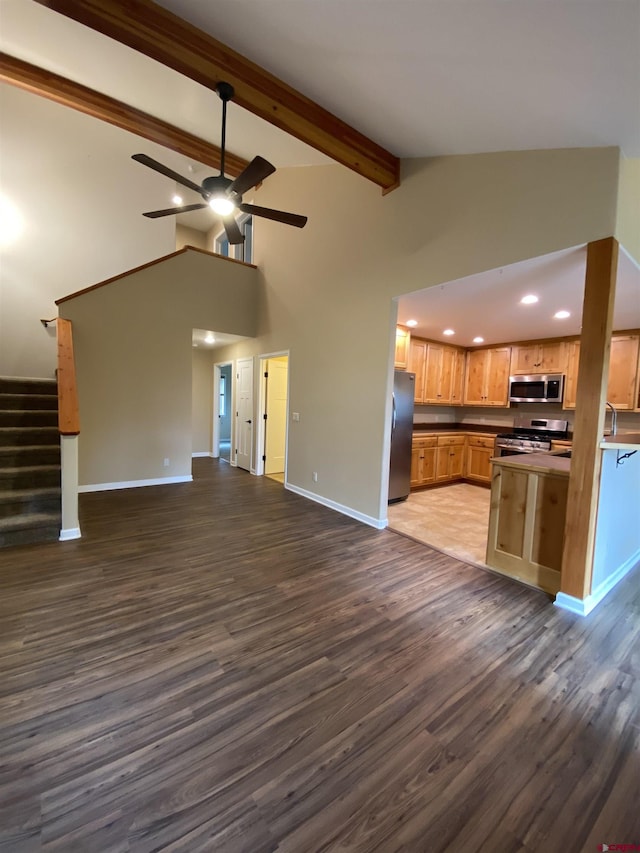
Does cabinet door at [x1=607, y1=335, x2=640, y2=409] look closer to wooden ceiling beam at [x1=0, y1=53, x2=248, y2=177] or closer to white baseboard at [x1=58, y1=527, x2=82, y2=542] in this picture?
wooden ceiling beam at [x1=0, y1=53, x2=248, y2=177]

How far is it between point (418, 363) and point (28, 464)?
17.5ft

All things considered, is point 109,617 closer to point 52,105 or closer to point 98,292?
point 98,292

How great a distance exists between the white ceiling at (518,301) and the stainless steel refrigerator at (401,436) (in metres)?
0.86

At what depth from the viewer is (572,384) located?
5160 mm

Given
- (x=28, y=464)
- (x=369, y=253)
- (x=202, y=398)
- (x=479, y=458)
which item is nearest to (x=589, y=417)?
(x=369, y=253)

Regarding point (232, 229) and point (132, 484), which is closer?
point (232, 229)

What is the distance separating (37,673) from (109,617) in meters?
0.48

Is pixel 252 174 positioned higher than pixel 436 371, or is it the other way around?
pixel 252 174

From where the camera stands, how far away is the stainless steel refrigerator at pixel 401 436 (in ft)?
15.4

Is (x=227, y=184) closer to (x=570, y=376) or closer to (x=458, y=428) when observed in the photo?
(x=570, y=376)

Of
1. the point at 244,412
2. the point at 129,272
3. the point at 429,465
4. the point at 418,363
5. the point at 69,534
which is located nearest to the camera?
the point at 69,534

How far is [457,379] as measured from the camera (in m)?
6.41

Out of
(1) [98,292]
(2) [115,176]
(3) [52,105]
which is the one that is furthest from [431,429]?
(3) [52,105]

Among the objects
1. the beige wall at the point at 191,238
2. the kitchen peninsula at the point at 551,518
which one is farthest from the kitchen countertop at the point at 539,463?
the beige wall at the point at 191,238
